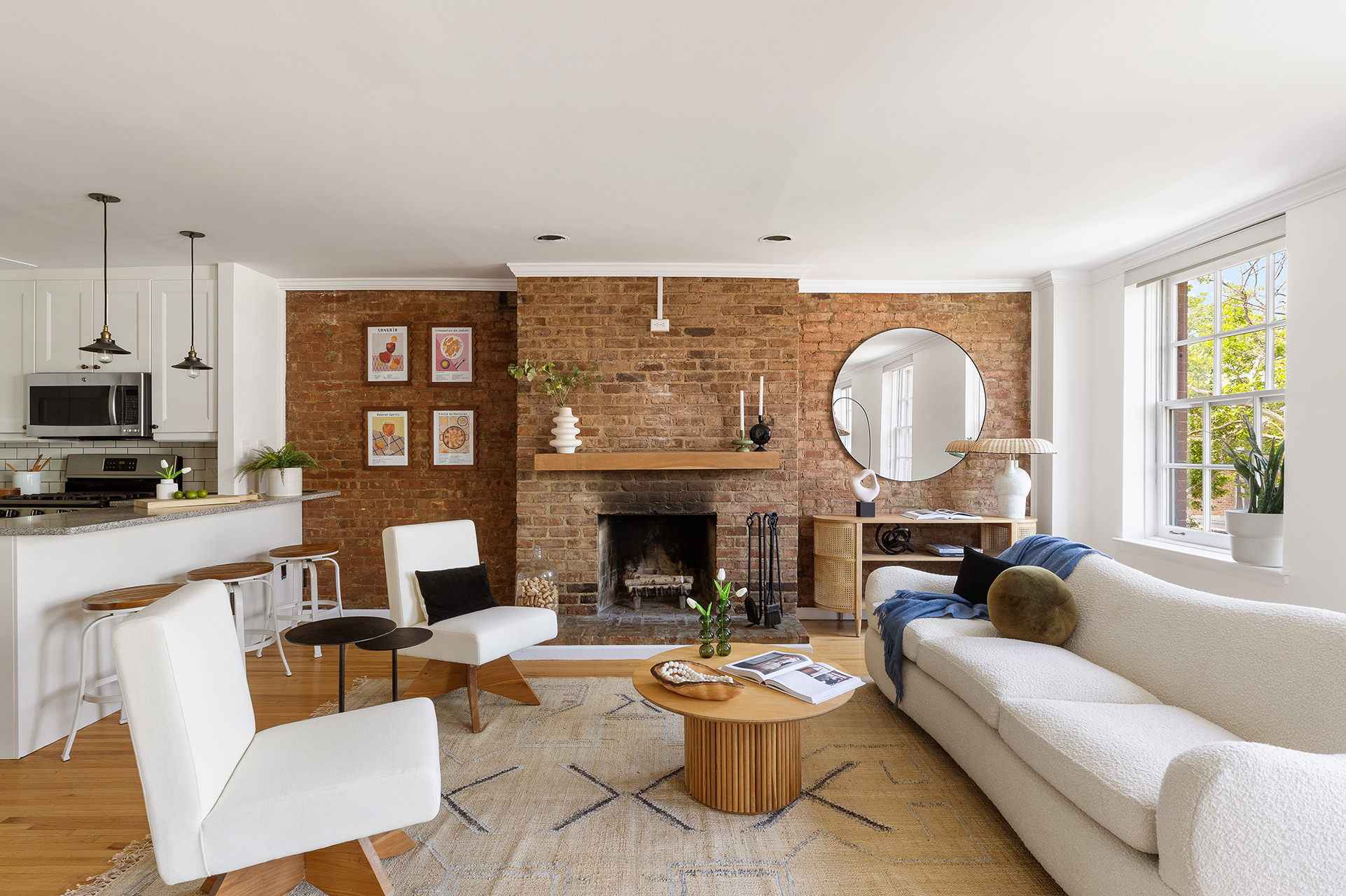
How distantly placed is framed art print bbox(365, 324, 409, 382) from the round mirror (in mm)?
3256

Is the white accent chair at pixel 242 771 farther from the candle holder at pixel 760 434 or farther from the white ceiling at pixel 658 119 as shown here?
the candle holder at pixel 760 434

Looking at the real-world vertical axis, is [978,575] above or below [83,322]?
below

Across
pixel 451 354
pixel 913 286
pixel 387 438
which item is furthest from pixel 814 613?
pixel 387 438

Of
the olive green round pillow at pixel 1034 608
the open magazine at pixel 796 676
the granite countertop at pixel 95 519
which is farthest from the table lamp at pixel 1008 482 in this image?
the granite countertop at pixel 95 519

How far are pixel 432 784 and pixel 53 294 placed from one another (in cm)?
509

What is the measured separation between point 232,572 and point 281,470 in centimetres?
112

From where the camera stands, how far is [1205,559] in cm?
392

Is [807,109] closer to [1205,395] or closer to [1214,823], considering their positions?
[1214,823]

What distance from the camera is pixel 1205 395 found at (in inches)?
166

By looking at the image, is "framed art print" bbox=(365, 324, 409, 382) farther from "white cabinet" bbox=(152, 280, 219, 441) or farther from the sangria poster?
"white cabinet" bbox=(152, 280, 219, 441)

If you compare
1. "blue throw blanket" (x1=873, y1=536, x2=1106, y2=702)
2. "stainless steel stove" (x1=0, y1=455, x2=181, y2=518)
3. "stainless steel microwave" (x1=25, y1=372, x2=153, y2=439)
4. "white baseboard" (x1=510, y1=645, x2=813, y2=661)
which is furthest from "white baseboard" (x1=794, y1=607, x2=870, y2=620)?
"stainless steel microwave" (x1=25, y1=372, x2=153, y2=439)

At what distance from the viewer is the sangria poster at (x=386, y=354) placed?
5324 mm

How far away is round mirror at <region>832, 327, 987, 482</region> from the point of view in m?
5.35

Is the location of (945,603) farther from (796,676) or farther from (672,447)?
(672,447)
